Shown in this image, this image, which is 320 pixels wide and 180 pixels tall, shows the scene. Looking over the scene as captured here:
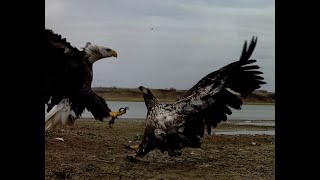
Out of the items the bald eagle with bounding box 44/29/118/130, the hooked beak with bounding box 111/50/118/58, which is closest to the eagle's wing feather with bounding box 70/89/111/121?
the bald eagle with bounding box 44/29/118/130

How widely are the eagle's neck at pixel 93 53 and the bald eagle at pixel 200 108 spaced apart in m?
1.63

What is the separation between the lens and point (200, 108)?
21.6 feet

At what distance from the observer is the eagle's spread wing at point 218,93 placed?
→ 6578mm

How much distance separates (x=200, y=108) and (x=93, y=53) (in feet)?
7.59

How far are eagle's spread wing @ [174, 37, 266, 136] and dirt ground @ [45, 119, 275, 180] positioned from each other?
68 centimetres

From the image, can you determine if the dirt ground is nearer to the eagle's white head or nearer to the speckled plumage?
the speckled plumage

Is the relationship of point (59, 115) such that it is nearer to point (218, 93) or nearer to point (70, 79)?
point (70, 79)

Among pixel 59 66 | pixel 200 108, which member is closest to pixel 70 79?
pixel 59 66

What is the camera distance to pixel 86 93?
6.89 m

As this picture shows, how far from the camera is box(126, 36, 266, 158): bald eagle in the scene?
258 inches

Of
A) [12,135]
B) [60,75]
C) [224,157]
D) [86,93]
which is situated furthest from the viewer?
[224,157]
